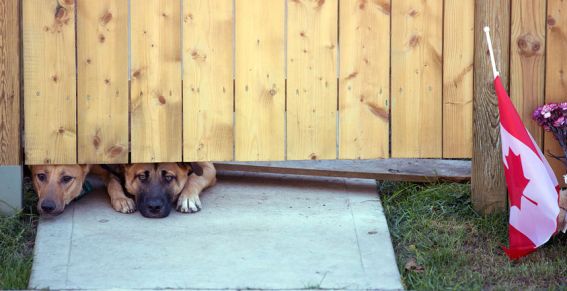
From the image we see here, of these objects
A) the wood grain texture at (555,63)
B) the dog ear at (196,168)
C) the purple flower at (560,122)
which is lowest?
the dog ear at (196,168)

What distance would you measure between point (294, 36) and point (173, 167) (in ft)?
3.61

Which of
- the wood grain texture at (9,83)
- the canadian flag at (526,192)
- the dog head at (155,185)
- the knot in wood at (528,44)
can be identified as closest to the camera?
the canadian flag at (526,192)

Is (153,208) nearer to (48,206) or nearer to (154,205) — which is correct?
(154,205)

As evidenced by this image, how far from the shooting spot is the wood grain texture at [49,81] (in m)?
5.24

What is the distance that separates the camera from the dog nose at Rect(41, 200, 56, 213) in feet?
17.1

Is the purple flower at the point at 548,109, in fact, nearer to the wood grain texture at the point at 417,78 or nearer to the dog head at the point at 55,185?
the wood grain texture at the point at 417,78

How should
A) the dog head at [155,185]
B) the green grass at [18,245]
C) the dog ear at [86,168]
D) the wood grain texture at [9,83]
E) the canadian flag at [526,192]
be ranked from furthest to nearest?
1. the dog ear at [86,168]
2. the dog head at [155,185]
3. the wood grain texture at [9,83]
4. the canadian flag at [526,192]
5. the green grass at [18,245]

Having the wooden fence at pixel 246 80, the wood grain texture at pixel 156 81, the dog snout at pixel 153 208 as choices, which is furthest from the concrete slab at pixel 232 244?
the wood grain texture at pixel 156 81

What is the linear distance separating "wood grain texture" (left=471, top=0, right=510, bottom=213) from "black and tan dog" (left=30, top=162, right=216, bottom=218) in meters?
1.68

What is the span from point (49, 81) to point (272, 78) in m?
1.29

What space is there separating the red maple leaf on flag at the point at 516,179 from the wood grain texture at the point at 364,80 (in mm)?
879

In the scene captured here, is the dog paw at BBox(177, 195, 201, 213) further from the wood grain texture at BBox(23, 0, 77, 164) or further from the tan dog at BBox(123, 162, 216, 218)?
the wood grain texture at BBox(23, 0, 77, 164)

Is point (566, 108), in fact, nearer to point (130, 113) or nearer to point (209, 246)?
point (209, 246)

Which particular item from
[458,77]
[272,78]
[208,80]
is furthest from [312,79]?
[458,77]
